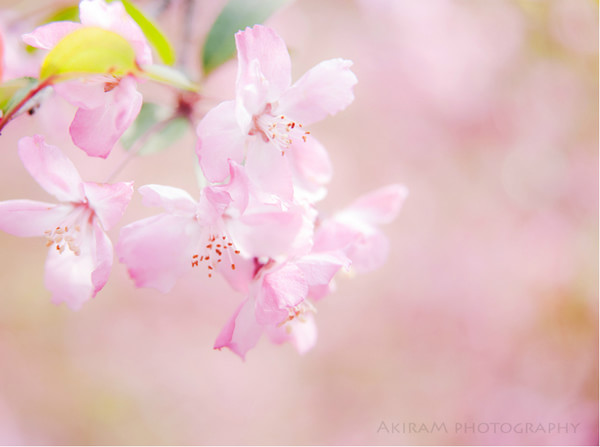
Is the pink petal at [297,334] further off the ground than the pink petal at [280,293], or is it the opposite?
the pink petal at [297,334]

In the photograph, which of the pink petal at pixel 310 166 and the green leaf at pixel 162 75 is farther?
the pink petal at pixel 310 166

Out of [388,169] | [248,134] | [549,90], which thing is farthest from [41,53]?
[388,169]

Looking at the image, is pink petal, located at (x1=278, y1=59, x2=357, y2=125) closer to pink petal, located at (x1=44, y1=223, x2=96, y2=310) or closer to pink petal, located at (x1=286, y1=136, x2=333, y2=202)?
pink petal, located at (x1=286, y1=136, x2=333, y2=202)

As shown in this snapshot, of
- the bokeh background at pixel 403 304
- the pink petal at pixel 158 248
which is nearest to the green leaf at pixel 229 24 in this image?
the pink petal at pixel 158 248

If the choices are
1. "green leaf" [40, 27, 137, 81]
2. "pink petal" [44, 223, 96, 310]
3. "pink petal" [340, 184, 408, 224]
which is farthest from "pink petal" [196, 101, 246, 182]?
"pink petal" [340, 184, 408, 224]

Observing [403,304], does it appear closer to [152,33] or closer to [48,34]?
[152,33]

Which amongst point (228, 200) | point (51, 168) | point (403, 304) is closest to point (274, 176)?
point (228, 200)

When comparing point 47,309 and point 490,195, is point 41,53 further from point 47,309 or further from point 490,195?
point 490,195

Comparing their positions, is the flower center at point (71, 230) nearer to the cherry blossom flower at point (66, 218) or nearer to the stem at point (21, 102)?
the cherry blossom flower at point (66, 218)
